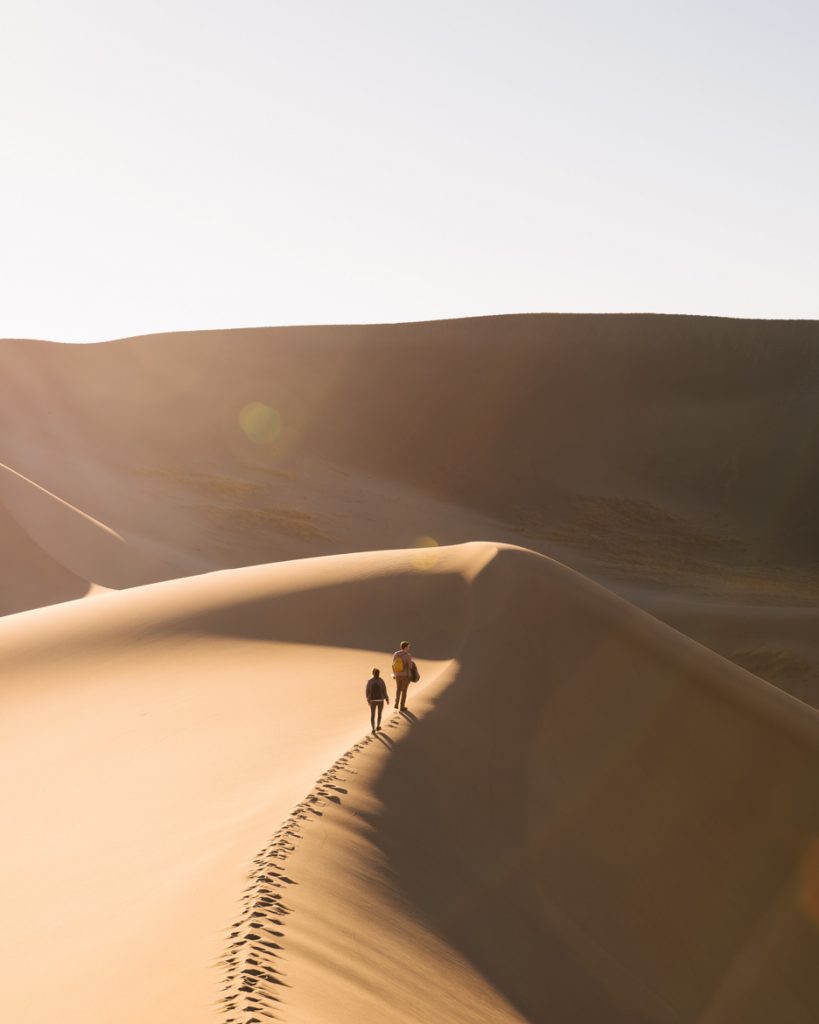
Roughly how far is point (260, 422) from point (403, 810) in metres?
43.5

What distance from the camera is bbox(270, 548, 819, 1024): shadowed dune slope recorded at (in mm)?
6230

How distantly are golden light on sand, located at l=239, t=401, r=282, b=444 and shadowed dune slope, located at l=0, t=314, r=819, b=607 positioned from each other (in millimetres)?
197

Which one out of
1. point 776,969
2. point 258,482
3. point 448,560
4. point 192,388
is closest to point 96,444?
point 258,482

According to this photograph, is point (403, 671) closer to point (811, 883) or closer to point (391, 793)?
point (391, 793)

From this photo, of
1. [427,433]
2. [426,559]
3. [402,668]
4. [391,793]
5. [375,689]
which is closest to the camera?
[391,793]

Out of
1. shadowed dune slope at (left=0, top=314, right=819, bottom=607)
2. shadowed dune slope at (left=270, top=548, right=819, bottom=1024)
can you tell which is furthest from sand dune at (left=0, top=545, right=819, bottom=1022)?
shadowed dune slope at (left=0, top=314, right=819, bottom=607)

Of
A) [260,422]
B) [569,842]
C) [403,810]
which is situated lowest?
[403,810]

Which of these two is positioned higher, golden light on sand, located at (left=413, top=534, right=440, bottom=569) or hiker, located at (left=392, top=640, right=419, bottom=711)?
golden light on sand, located at (left=413, top=534, right=440, bottom=569)

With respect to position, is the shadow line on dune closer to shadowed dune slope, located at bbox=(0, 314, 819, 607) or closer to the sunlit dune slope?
the sunlit dune slope

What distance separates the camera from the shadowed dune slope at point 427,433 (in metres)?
36.4

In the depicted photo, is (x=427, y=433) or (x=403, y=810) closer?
(x=403, y=810)

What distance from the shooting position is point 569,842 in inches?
356

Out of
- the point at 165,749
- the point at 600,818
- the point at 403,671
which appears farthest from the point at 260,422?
the point at 600,818

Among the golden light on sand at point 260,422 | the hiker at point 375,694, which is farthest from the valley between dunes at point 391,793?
the golden light on sand at point 260,422
